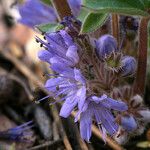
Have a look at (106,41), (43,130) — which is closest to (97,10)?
(106,41)

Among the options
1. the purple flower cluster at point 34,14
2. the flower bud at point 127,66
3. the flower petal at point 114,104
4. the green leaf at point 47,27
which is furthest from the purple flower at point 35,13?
the flower petal at point 114,104

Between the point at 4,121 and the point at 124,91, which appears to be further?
the point at 4,121

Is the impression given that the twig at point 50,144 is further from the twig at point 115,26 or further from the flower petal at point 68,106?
the twig at point 115,26

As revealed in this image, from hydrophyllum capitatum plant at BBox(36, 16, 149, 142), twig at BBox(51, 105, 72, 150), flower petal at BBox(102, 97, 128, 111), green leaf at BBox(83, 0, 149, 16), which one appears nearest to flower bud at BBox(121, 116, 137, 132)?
hydrophyllum capitatum plant at BBox(36, 16, 149, 142)

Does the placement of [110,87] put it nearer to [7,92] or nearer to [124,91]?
[124,91]

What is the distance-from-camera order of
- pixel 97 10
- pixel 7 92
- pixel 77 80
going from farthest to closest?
pixel 7 92 < pixel 77 80 < pixel 97 10

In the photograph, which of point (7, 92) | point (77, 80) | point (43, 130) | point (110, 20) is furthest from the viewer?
point (7, 92)

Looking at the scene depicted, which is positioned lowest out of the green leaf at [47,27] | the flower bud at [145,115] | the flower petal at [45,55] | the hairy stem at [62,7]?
the flower bud at [145,115]

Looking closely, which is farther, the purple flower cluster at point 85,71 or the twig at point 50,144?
the twig at point 50,144

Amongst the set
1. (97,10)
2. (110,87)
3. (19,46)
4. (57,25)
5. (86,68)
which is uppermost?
(97,10)
